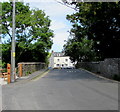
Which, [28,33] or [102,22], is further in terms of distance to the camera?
[28,33]

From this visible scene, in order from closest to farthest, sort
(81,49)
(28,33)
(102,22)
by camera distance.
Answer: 1. (102,22)
2. (28,33)
3. (81,49)

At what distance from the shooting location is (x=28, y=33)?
39.7 m

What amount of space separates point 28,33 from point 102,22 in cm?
2179

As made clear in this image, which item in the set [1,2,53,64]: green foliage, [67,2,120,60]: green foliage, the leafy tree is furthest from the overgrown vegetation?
the leafy tree

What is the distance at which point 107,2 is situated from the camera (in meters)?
15.4

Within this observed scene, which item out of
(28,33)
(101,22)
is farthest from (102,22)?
(28,33)

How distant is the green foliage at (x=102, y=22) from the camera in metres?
16.7

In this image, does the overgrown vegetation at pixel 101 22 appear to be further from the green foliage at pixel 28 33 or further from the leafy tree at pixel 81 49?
the leafy tree at pixel 81 49

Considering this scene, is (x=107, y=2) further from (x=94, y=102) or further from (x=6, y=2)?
(x=6, y=2)

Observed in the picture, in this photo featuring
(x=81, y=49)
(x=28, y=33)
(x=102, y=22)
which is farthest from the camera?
(x=81, y=49)

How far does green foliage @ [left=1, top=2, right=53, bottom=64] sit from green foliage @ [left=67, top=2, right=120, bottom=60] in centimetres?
1629

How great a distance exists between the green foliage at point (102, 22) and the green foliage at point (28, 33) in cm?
1629

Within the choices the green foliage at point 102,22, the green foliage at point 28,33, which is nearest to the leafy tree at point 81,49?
the green foliage at point 28,33

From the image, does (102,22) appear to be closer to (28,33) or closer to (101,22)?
(101,22)
